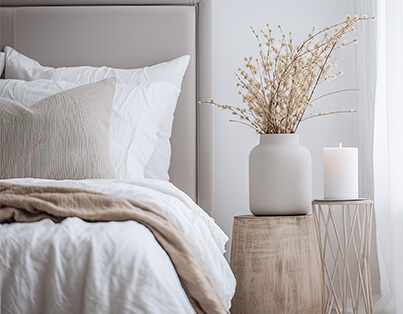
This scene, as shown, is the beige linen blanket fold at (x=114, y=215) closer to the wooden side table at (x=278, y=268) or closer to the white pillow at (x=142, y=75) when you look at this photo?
the wooden side table at (x=278, y=268)

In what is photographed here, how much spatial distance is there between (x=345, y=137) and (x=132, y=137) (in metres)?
1.12

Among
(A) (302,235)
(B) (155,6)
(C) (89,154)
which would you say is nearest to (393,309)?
(A) (302,235)

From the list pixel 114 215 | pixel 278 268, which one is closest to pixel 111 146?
pixel 278 268

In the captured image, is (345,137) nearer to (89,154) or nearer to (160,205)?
(89,154)

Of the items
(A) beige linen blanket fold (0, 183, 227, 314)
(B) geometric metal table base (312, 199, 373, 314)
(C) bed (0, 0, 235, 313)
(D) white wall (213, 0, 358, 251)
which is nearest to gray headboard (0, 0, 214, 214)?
(C) bed (0, 0, 235, 313)

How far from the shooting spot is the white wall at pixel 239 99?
2898 millimetres

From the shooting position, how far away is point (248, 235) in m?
2.13

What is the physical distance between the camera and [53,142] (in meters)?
2.00

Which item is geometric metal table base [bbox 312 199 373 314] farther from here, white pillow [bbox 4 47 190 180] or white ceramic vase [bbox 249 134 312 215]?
white pillow [bbox 4 47 190 180]

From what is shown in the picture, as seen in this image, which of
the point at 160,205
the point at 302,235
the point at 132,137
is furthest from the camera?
the point at 132,137

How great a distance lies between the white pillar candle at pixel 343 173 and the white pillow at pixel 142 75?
747 millimetres

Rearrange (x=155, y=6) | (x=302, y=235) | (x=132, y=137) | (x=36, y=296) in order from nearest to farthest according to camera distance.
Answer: (x=36, y=296)
(x=302, y=235)
(x=132, y=137)
(x=155, y=6)

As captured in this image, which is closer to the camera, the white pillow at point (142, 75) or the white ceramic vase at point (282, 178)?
the white ceramic vase at point (282, 178)

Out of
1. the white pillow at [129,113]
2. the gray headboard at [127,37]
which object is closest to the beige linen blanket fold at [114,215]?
the white pillow at [129,113]
